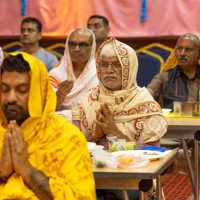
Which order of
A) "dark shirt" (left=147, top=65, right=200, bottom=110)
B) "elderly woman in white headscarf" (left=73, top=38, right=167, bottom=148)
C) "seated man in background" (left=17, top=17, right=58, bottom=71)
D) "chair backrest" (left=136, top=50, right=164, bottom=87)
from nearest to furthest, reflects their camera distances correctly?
1. "elderly woman in white headscarf" (left=73, top=38, right=167, bottom=148)
2. "dark shirt" (left=147, top=65, right=200, bottom=110)
3. "chair backrest" (left=136, top=50, right=164, bottom=87)
4. "seated man in background" (left=17, top=17, right=58, bottom=71)

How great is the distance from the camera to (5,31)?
905 cm

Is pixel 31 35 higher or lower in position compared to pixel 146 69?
higher

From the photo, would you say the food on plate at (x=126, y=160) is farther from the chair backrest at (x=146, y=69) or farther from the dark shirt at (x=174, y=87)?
the chair backrest at (x=146, y=69)

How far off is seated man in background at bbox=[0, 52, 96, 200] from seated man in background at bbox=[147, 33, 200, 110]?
3.47m

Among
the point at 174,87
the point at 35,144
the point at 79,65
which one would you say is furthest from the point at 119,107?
the point at 174,87

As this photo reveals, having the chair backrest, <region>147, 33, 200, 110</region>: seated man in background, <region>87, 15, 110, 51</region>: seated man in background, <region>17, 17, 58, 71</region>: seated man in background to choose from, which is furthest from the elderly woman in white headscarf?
<region>17, 17, 58, 71</region>: seated man in background

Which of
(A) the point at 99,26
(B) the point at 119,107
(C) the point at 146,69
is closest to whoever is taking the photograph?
(B) the point at 119,107

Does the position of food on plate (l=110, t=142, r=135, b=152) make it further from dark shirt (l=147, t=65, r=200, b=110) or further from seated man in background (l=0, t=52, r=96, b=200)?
dark shirt (l=147, t=65, r=200, b=110)

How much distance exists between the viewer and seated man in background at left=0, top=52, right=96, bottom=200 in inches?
114

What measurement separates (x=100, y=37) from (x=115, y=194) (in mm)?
4015

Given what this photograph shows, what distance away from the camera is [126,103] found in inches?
168

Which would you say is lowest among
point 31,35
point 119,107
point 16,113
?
point 119,107

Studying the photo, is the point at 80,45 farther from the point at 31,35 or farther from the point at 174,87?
the point at 31,35

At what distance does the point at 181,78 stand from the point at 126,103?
248cm
